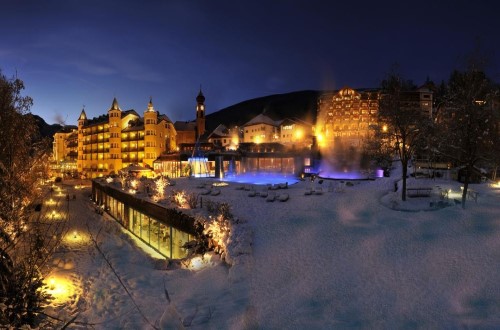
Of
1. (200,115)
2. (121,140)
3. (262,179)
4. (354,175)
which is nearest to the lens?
(354,175)

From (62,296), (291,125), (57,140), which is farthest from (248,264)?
(57,140)

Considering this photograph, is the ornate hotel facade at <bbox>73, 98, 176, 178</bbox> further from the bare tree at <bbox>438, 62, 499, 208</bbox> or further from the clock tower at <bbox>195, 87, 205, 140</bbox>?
the bare tree at <bbox>438, 62, 499, 208</bbox>

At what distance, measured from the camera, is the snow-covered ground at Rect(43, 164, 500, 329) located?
9953mm

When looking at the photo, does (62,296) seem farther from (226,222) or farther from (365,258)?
(365,258)

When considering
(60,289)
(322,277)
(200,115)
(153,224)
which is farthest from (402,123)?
(200,115)

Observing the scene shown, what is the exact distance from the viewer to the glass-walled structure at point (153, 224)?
66.8ft

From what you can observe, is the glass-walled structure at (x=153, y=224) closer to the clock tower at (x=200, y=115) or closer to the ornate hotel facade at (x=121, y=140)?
the ornate hotel facade at (x=121, y=140)

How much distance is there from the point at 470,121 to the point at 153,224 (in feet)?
69.2

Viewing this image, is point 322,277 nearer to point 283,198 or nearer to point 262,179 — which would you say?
point 283,198

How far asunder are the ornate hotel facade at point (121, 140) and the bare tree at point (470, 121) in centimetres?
5999

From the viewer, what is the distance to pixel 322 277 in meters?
12.1

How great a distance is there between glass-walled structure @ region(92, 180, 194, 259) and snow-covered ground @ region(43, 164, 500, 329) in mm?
2955

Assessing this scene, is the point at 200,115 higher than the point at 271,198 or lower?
higher

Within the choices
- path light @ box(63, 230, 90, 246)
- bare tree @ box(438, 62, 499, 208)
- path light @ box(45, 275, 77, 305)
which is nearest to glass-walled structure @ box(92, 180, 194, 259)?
path light @ box(63, 230, 90, 246)
